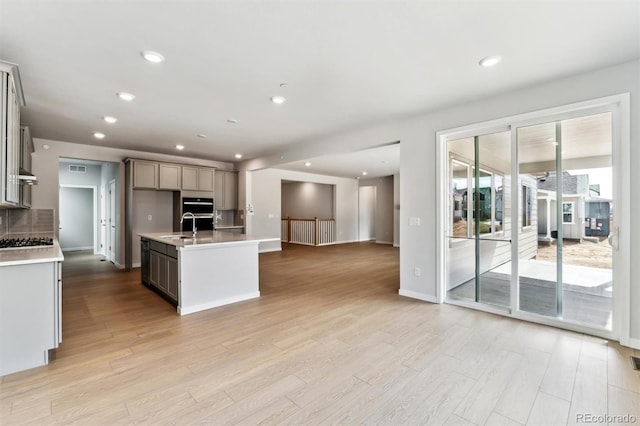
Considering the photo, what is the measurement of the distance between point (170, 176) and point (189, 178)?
413 mm

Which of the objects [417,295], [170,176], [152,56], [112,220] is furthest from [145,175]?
[417,295]

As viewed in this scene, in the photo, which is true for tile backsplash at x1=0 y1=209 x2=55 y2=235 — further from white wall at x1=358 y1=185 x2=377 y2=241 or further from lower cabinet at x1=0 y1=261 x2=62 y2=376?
white wall at x1=358 y1=185 x2=377 y2=241

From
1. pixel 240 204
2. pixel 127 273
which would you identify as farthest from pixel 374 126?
pixel 127 273

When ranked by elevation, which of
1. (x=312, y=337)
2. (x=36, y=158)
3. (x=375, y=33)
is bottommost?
(x=312, y=337)

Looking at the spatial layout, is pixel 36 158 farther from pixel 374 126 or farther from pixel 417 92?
pixel 417 92

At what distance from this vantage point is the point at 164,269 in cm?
421

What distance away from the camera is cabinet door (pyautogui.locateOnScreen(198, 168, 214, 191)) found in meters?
7.11

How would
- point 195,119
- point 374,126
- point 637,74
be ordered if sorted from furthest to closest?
point 374,126, point 195,119, point 637,74

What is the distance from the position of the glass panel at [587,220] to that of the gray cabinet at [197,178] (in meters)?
6.73

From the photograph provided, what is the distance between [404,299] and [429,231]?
103 centimetres

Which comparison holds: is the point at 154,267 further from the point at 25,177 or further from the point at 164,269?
the point at 25,177

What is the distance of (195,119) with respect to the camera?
14.5ft

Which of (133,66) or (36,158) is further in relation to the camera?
(36,158)

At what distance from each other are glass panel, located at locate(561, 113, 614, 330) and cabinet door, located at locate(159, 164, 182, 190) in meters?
6.84
